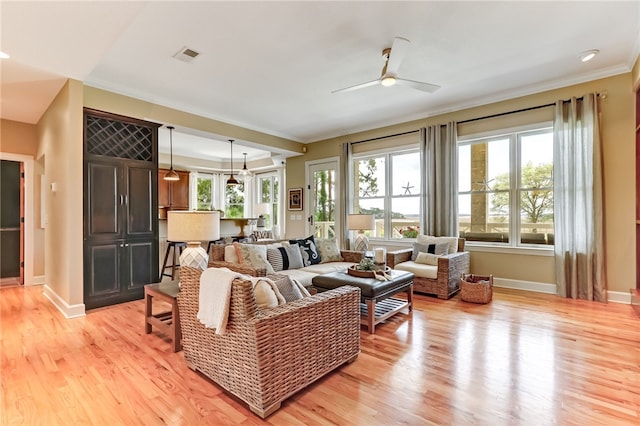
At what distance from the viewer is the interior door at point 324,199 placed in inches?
268

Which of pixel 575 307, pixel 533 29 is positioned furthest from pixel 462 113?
pixel 575 307

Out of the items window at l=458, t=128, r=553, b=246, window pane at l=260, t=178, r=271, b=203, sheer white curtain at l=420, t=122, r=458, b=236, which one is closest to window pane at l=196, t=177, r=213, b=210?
window pane at l=260, t=178, r=271, b=203

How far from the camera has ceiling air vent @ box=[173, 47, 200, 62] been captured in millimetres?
3283

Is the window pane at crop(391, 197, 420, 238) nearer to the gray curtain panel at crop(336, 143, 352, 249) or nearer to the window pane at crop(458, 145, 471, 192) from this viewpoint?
the window pane at crop(458, 145, 471, 192)

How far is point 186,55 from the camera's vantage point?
338cm

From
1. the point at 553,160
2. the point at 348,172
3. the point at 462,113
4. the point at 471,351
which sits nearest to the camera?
the point at 471,351

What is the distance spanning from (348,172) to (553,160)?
342 cm

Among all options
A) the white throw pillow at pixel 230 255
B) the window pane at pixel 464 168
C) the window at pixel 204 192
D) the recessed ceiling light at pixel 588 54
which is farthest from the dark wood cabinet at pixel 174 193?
the recessed ceiling light at pixel 588 54

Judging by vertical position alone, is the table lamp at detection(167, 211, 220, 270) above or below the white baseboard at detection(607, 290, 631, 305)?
above

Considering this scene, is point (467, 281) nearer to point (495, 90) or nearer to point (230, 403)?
point (495, 90)

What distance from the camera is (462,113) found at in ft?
16.9

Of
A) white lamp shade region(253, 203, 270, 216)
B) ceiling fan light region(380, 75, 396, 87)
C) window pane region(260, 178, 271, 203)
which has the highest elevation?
ceiling fan light region(380, 75, 396, 87)

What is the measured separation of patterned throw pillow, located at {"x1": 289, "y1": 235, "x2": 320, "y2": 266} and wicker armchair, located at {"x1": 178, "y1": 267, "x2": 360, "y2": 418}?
6.44 ft

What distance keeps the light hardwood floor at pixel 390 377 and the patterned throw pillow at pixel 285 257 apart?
4.78ft
